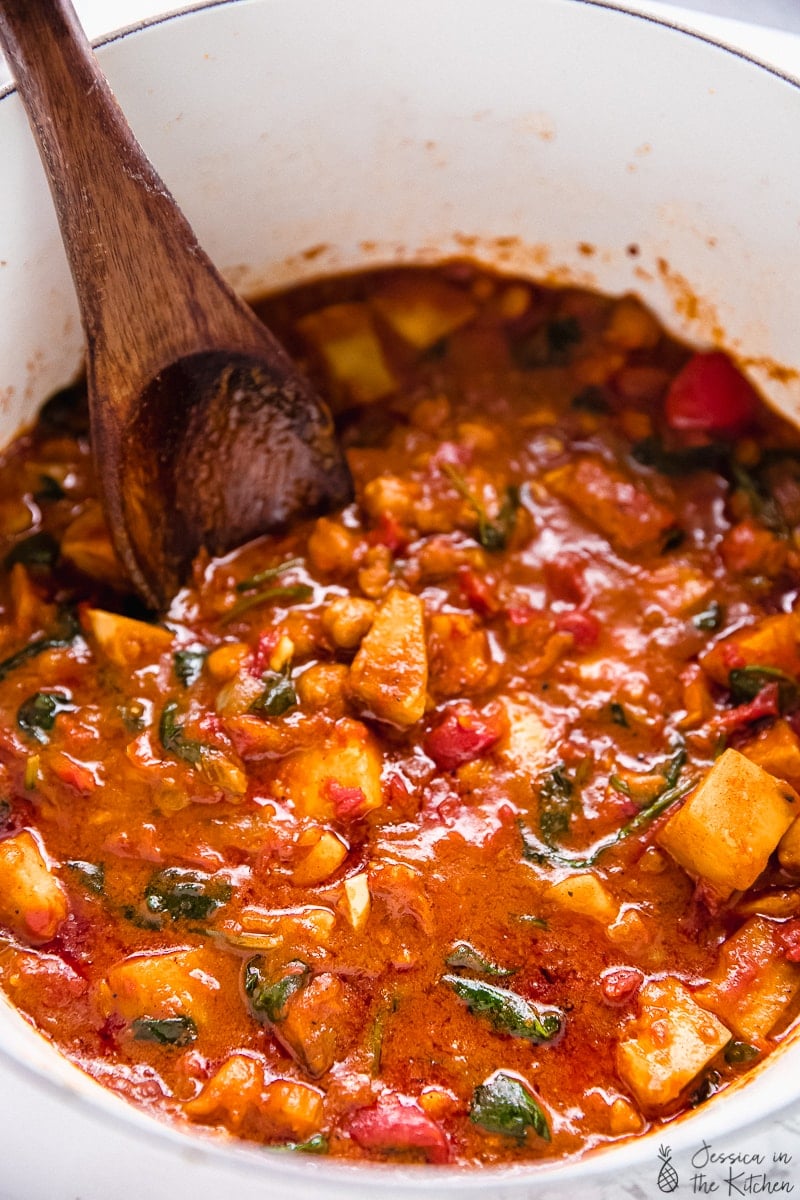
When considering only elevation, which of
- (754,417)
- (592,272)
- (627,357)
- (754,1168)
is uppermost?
(592,272)

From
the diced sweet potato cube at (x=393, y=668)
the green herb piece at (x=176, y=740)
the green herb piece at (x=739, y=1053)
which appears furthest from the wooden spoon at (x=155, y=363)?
the green herb piece at (x=739, y=1053)

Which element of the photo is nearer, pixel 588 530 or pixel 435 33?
pixel 435 33

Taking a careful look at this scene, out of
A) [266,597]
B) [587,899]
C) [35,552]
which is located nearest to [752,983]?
[587,899]

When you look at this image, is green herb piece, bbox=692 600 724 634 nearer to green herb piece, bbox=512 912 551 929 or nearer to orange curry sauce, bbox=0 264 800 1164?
orange curry sauce, bbox=0 264 800 1164

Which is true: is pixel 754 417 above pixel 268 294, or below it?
below

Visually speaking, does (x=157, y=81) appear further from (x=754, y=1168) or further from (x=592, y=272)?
(x=754, y=1168)

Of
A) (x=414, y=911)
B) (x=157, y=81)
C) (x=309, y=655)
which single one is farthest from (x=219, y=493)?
(x=414, y=911)

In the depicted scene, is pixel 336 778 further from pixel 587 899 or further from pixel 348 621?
pixel 587 899

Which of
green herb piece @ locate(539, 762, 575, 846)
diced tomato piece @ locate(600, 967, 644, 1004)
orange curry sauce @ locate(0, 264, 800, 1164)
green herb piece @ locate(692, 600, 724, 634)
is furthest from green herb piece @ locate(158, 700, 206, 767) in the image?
green herb piece @ locate(692, 600, 724, 634)

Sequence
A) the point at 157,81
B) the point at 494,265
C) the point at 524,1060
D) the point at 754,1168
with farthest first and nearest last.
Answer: the point at 494,265
the point at 157,81
the point at 524,1060
the point at 754,1168
